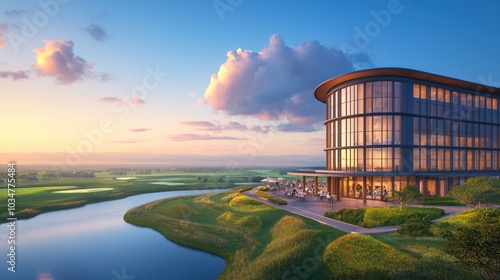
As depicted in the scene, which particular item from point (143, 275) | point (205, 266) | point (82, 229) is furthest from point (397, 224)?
point (82, 229)

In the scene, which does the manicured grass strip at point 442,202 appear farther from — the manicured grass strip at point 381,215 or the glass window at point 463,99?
the glass window at point 463,99

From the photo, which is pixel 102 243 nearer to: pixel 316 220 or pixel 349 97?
pixel 316 220

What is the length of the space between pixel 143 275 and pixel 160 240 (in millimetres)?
7068

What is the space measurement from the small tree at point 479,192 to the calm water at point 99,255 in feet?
65.8

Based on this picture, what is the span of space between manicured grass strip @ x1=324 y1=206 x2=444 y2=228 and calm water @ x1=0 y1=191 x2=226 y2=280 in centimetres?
1075

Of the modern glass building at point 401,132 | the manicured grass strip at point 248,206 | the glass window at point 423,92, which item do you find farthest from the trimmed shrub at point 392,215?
the glass window at point 423,92

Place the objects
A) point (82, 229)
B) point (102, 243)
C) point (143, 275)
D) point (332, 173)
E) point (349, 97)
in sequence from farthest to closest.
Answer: point (349, 97) < point (332, 173) < point (82, 229) < point (102, 243) < point (143, 275)

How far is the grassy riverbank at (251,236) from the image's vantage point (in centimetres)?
1516

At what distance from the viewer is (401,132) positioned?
3788 cm

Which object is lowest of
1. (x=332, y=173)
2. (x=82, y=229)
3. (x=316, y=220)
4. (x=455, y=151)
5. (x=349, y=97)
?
(x=82, y=229)

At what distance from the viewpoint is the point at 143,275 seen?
1717 centimetres

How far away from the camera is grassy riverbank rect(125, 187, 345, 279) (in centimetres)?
1516

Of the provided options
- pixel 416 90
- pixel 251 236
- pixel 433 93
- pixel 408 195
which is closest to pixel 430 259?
pixel 251 236

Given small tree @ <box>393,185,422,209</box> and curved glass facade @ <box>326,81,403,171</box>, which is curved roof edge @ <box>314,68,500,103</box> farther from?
small tree @ <box>393,185,422,209</box>
